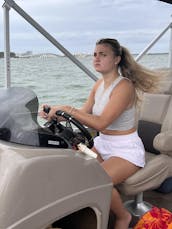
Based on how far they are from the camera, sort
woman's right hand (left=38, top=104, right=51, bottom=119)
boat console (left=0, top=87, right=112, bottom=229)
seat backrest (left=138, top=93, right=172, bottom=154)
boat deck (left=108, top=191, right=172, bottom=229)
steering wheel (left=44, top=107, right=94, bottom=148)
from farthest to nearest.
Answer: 1. boat deck (left=108, top=191, right=172, bottom=229)
2. seat backrest (left=138, top=93, right=172, bottom=154)
3. woman's right hand (left=38, top=104, right=51, bottom=119)
4. steering wheel (left=44, top=107, right=94, bottom=148)
5. boat console (left=0, top=87, right=112, bottom=229)

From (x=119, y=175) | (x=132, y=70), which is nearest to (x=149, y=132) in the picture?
(x=132, y=70)

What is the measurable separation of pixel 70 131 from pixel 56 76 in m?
3.31

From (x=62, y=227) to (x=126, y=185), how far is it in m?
0.66

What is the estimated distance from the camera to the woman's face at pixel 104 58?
211 centimetres

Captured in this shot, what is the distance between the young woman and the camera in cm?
199

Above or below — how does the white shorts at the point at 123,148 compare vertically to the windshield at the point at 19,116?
below

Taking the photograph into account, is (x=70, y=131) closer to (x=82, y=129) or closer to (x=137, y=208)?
(x=82, y=129)

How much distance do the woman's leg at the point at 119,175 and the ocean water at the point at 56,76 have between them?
5.46 ft

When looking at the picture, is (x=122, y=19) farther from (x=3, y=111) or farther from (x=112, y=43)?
(x=3, y=111)

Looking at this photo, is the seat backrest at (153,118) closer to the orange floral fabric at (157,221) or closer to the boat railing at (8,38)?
the orange floral fabric at (157,221)

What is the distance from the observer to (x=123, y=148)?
2117 millimetres

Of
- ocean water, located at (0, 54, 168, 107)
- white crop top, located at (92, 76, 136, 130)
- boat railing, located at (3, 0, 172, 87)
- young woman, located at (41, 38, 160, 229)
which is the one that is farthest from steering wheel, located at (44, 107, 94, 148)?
Result: ocean water, located at (0, 54, 168, 107)

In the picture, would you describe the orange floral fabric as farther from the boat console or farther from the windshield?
the windshield

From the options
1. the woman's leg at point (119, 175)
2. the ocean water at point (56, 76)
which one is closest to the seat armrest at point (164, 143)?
the woman's leg at point (119, 175)
